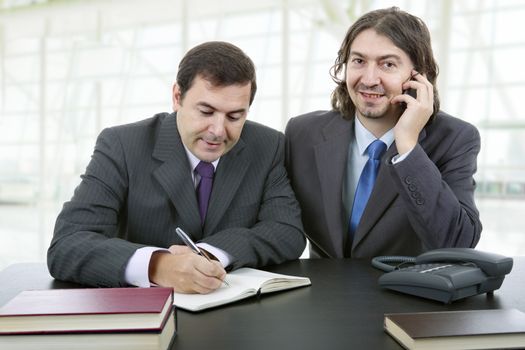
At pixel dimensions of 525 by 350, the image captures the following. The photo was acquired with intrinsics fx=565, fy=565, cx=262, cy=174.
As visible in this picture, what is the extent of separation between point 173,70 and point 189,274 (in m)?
4.74

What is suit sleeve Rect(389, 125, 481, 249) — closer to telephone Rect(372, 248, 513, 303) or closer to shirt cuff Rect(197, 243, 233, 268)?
telephone Rect(372, 248, 513, 303)

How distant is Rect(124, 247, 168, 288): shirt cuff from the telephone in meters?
0.60

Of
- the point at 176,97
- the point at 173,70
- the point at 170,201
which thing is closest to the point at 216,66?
the point at 176,97

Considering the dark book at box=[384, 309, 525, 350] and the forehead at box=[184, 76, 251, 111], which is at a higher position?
the forehead at box=[184, 76, 251, 111]

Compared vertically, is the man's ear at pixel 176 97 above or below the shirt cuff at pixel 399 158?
above

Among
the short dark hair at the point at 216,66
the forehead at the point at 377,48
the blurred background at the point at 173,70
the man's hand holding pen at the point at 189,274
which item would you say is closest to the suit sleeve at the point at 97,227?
the man's hand holding pen at the point at 189,274

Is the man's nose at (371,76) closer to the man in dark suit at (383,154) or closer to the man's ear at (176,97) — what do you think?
the man in dark suit at (383,154)

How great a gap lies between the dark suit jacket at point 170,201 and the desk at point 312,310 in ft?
0.42

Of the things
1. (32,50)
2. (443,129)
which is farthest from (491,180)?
(32,50)

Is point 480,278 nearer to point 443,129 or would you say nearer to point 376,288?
point 376,288

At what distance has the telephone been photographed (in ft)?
4.32

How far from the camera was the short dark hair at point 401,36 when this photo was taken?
2.15 metres

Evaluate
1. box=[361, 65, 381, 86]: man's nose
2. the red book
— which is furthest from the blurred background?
the red book

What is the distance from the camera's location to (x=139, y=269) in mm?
A: 1459
